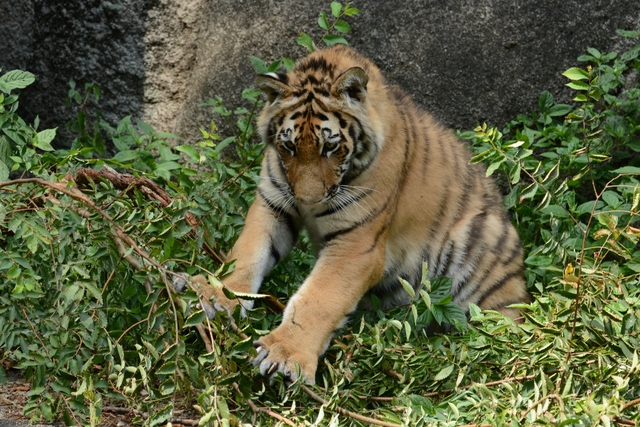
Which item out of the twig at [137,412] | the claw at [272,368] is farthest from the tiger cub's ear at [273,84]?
the twig at [137,412]

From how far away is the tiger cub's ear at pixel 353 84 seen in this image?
367 cm

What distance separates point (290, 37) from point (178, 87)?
87 cm

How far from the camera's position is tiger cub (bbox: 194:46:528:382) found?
3.61 meters

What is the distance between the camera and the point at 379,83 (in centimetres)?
405

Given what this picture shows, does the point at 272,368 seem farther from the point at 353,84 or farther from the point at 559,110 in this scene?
the point at 559,110

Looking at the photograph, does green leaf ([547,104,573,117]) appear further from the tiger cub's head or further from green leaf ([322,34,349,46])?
the tiger cub's head

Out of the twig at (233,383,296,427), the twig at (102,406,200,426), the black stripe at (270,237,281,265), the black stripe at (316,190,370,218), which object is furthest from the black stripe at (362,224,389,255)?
the twig at (102,406,200,426)

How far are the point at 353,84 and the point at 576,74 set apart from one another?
1553mm

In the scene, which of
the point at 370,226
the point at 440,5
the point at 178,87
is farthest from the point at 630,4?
the point at 178,87

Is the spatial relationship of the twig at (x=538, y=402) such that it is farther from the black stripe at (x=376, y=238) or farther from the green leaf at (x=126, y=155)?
the green leaf at (x=126, y=155)

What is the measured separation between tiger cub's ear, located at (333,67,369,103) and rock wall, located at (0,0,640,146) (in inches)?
59.3

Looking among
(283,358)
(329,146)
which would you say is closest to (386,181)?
(329,146)

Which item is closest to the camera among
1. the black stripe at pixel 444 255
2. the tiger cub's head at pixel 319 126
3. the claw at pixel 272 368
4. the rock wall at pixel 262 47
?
the claw at pixel 272 368

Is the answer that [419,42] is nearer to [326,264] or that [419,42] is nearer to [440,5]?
[440,5]
